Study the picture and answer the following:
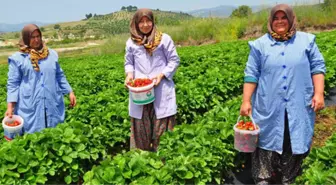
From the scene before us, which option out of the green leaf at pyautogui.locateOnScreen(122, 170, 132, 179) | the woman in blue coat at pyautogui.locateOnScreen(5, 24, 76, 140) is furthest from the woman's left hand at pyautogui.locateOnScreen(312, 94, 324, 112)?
the woman in blue coat at pyautogui.locateOnScreen(5, 24, 76, 140)

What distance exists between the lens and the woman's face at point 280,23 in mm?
3314

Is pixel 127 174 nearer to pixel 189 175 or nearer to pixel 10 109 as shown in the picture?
pixel 189 175

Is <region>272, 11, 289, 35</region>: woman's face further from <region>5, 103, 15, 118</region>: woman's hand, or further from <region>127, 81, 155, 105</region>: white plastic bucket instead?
<region>5, 103, 15, 118</region>: woman's hand

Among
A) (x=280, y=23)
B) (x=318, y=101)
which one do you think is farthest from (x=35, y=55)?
(x=318, y=101)

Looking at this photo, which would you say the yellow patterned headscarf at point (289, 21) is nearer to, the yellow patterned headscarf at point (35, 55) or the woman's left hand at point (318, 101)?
the woman's left hand at point (318, 101)

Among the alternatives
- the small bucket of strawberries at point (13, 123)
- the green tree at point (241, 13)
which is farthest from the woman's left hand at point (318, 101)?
the green tree at point (241, 13)

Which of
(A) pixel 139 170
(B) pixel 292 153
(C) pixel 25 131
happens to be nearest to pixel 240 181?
(B) pixel 292 153

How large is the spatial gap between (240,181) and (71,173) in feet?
5.81

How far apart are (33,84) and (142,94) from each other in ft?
4.06

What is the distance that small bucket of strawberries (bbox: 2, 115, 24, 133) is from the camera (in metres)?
4.11

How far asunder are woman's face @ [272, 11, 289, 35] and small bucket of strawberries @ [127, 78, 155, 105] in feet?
4.53

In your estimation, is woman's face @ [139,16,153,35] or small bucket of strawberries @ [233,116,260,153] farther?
woman's face @ [139,16,153,35]

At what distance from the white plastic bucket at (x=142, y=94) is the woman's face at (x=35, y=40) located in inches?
42.7

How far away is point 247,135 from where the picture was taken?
3436mm
